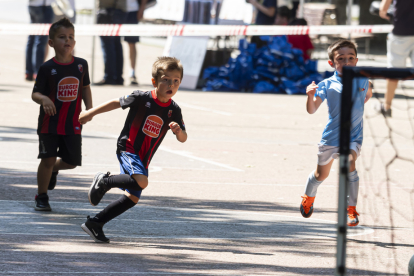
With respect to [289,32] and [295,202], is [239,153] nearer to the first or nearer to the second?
[295,202]

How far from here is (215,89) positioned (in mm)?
16703

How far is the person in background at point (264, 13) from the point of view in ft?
56.3

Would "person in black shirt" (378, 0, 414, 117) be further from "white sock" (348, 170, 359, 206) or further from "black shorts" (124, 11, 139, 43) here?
"white sock" (348, 170, 359, 206)

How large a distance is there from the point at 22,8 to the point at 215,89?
31814mm

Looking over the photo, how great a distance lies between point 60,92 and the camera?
20.9ft

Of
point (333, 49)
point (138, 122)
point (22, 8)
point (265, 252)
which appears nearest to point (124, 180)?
point (138, 122)

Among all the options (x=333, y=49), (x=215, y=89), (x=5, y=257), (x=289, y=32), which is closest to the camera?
(x=5, y=257)

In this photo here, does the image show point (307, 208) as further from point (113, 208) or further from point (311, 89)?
point (113, 208)

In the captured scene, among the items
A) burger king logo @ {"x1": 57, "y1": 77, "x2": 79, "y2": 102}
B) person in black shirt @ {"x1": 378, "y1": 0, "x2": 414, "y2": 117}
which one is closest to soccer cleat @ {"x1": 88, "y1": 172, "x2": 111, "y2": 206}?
burger king logo @ {"x1": 57, "y1": 77, "x2": 79, "y2": 102}

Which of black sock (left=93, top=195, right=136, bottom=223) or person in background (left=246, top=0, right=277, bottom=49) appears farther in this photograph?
person in background (left=246, top=0, right=277, bottom=49)

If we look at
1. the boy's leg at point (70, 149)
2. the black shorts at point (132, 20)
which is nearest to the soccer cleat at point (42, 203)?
the boy's leg at point (70, 149)

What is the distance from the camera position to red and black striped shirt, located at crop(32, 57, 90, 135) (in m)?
6.32

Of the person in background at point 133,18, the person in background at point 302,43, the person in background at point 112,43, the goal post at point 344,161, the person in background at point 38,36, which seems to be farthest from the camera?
the person in background at point 302,43

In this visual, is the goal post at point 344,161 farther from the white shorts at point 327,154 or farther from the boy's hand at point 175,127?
the white shorts at point 327,154
